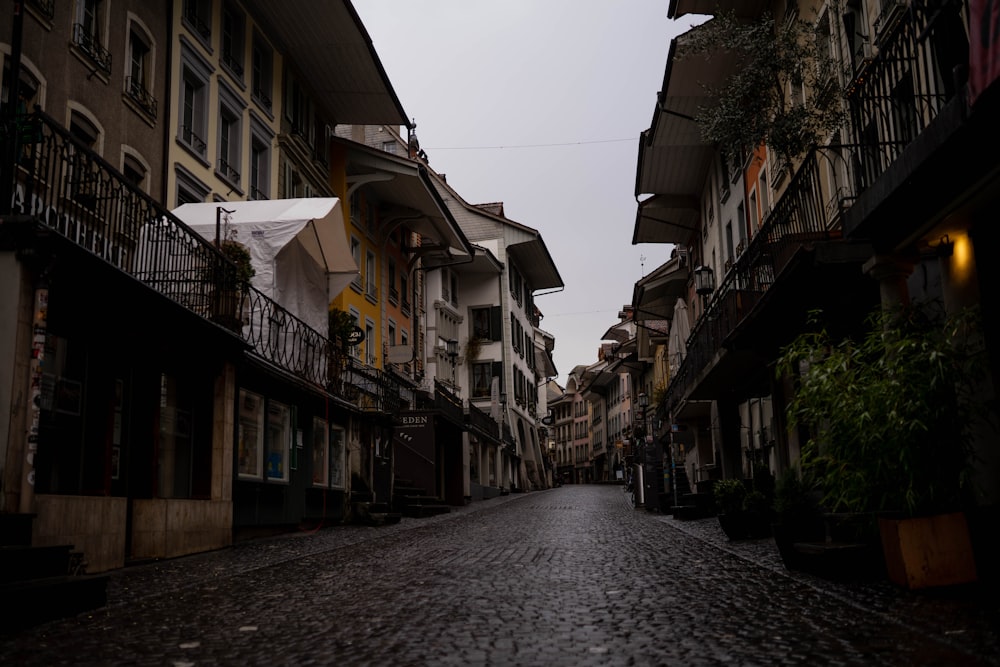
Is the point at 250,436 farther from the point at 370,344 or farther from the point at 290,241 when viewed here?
the point at 370,344

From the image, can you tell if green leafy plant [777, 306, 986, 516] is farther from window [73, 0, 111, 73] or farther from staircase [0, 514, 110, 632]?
window [73, 0, 111, 73]

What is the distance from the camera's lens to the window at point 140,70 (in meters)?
18.5

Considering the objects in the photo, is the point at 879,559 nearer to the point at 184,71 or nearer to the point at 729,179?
the point at 184,71

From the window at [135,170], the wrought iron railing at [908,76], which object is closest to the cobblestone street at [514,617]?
the wrought iron railing at [908,76]

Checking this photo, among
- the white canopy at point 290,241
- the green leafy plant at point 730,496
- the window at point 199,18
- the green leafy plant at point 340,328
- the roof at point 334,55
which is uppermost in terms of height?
the roof at point 334,55

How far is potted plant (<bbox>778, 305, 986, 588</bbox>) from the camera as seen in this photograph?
7078 millimetres

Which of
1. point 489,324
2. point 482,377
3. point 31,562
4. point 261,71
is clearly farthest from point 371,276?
point 31,562

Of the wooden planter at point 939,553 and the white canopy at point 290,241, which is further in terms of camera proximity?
the white canopy at point 290,241

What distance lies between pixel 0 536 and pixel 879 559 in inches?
281

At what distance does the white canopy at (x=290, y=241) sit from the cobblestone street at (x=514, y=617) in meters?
6.99

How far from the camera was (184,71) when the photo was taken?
2064 centimetres

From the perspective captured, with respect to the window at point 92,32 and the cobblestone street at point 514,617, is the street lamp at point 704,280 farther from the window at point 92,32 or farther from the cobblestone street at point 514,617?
the window at point 92,32

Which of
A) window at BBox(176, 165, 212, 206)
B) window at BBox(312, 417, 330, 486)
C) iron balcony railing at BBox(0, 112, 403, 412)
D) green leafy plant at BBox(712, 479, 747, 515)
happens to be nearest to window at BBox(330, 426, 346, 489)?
window at BBox(312, 417, 330, 486)

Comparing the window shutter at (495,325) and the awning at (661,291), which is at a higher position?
the window shutter at (495,325)
